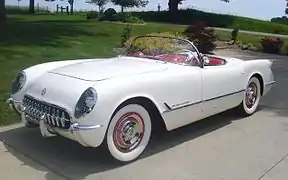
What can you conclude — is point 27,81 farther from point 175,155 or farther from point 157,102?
point 175,155

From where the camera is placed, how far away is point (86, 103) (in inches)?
148

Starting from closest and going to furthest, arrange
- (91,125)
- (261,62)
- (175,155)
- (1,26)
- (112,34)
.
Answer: (91,125) → (175,155) → (261,62) → (1,26) → (112,34)

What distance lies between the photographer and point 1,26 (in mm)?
15656

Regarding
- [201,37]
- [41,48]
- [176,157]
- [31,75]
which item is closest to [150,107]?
[176,157]

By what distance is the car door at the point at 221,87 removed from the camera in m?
4.89

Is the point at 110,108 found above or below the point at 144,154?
above

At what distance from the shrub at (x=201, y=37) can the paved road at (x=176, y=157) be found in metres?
8.15

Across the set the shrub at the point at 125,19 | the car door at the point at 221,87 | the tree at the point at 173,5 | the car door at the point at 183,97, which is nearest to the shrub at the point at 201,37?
the car door at the point at 221,87

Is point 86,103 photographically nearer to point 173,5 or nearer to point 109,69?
point 109,69

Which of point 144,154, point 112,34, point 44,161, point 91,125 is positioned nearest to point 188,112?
point 144,154

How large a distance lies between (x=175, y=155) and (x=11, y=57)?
6.54 metres

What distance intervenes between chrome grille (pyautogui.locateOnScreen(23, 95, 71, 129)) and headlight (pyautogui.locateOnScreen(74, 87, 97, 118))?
117mm

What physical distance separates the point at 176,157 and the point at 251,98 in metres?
2.18

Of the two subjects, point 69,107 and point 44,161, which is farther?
point 44,161
